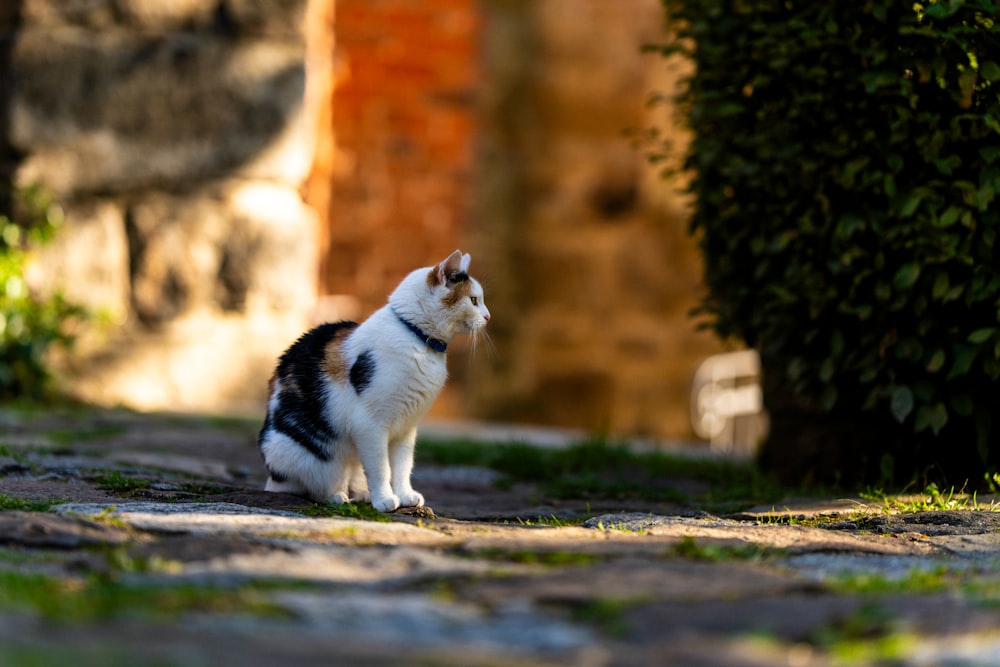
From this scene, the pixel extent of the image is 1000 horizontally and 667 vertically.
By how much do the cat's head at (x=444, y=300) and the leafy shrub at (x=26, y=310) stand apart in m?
3.25

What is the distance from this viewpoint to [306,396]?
3.52 meters

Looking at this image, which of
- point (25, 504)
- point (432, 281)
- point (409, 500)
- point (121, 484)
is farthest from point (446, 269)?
point (25, 504)

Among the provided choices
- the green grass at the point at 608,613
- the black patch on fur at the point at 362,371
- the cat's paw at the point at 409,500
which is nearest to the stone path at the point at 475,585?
the green grass at the point at 608,613

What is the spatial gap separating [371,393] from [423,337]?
24cm

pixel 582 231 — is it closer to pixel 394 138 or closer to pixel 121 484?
pixel 394 138

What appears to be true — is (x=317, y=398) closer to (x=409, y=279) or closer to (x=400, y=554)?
(x=409, y=279)

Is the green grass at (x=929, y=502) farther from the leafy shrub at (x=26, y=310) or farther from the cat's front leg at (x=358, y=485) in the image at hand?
the leafy shrub at (x=26, y=310)

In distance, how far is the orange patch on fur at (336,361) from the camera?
136 inches

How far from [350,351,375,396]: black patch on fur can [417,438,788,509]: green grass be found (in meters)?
1.22

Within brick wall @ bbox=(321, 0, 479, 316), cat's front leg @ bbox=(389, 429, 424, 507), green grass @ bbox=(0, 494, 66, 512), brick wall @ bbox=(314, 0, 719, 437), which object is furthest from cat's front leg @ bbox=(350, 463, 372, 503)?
brick wall @ bbox=(314, 0, 719, 437)

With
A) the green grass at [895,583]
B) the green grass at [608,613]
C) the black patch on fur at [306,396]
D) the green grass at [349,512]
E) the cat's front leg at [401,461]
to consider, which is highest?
the black patch on fur at [306,396]

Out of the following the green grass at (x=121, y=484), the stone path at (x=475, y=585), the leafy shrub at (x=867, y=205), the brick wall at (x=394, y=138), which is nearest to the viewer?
the stone path at (x=475, y=585)

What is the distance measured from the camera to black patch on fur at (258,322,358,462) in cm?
347

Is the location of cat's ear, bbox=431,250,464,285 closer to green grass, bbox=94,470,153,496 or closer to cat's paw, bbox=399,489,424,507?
cat's paw, bbox=399,489,424,507
